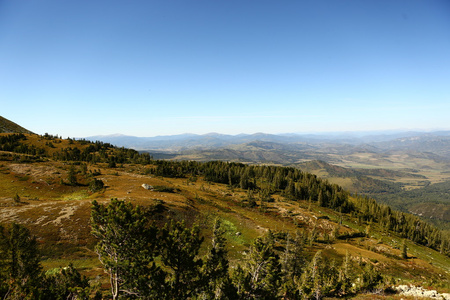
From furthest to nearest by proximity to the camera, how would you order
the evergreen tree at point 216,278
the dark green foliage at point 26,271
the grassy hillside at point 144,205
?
the grassy hillside at point 144,205 → the evergreen tree at point 216,278 → the dark green foliage at point 26,271

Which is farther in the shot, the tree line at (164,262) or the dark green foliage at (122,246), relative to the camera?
the tree line at (164,262)

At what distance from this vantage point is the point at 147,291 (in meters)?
17.3

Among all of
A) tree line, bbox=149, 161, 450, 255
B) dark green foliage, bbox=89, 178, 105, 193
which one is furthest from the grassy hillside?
tree line, bbox=149, 161, 450, 255

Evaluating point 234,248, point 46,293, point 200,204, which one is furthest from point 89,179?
point 46,293

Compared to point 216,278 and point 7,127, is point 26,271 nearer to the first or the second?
point 216,278

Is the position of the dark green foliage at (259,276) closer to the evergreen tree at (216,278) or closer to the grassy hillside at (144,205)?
the evergreen tree at (216,278)

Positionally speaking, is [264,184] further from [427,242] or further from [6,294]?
[6,294]

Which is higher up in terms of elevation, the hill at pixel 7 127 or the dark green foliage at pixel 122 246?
the hill at pixel 7 127

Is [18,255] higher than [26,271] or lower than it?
higher

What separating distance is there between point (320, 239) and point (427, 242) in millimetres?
112896

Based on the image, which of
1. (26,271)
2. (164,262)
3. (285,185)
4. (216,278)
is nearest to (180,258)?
(164,262)

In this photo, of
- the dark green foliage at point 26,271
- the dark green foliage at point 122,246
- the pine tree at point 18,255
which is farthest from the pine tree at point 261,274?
the pine tree at point 18,255

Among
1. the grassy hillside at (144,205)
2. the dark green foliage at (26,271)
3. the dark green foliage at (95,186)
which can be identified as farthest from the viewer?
the dark green foliage at (95,186)

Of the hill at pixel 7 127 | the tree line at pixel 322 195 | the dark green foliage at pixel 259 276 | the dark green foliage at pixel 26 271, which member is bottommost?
the tree line at pixel 322 195
